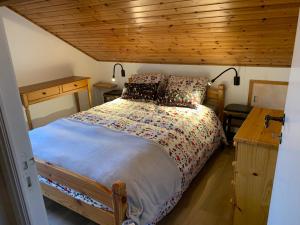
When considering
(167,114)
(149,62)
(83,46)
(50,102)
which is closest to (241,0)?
(167,114)

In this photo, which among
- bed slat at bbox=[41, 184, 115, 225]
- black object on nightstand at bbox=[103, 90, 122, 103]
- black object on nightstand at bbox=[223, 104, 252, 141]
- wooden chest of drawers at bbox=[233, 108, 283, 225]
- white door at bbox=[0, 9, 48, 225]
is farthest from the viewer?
A: black object on nightstand at bbox=[103, 90, 122, 103]

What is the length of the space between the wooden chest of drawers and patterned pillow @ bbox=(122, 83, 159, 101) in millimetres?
1722

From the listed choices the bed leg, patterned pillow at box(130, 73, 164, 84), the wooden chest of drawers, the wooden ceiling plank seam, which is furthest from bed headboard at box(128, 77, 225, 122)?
the bed leg

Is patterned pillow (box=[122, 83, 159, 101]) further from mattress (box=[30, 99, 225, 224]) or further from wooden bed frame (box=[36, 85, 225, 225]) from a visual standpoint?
wooden bed frame (box=[36, 85, 225, 225])

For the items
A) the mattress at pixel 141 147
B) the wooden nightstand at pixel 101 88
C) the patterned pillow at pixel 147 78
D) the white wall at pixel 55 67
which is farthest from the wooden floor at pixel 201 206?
the wooden nightstand at pixel 101 88

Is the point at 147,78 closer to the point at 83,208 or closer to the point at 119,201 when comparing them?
the point at 83,208

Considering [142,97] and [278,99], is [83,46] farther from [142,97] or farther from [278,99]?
[278,99]

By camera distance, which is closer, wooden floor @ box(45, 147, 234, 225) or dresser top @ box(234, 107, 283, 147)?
dresser top @ box(234, 107, 283, 147)

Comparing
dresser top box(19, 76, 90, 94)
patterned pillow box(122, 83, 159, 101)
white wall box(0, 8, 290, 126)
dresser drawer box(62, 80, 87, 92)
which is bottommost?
patterned pillow box(122, 83, 159, 101)

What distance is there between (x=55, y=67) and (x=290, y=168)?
3514 millimetres

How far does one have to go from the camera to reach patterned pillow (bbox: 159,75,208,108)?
297cm

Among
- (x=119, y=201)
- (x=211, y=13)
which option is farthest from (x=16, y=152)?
(x=211, y=13)

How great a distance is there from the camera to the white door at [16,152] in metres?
0.70

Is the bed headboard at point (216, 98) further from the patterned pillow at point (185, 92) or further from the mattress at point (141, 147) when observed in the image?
the mattress at point (141, 147)
